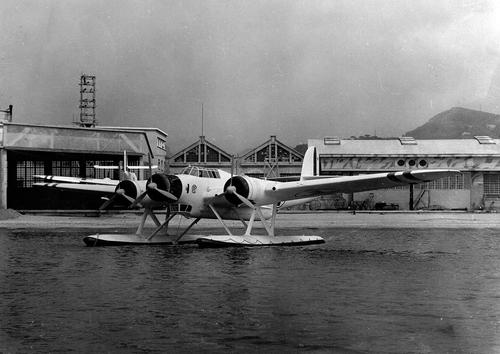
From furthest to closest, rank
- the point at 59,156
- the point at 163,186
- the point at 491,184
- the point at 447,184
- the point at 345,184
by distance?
the point at 491,184, the point at 447,184, the point at 59,156, the point at 345,184, the point at 163,186

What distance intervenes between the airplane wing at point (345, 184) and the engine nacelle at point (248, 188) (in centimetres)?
22

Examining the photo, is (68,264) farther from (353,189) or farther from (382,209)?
(382,209)

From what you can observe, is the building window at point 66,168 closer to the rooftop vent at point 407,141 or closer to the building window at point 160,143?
the building window at point 160,143

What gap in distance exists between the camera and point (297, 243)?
25.7 m

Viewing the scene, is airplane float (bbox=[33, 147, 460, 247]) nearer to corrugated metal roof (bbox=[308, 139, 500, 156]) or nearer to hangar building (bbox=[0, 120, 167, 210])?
hangar building (bbox=[0, 120, 167, 210])

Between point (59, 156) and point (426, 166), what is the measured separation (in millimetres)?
37821

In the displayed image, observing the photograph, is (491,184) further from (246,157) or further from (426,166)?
(246,157)

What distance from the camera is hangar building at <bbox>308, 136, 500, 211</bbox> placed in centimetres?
7012

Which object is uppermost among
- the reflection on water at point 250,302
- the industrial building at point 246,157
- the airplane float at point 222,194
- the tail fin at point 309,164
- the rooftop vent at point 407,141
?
the rooftop vent at point 407,141

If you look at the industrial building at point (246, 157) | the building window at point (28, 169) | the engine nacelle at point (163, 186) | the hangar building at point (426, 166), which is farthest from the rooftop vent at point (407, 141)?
the engine nacelle at point (163, 186)

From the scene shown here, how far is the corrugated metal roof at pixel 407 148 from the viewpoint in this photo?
238 ft

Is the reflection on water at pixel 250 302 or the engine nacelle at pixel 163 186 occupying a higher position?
the engine nacelle at pixel 163 186

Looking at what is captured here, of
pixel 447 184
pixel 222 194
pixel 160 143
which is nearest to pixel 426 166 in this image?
pixel 447 184

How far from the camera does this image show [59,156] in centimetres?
5844
